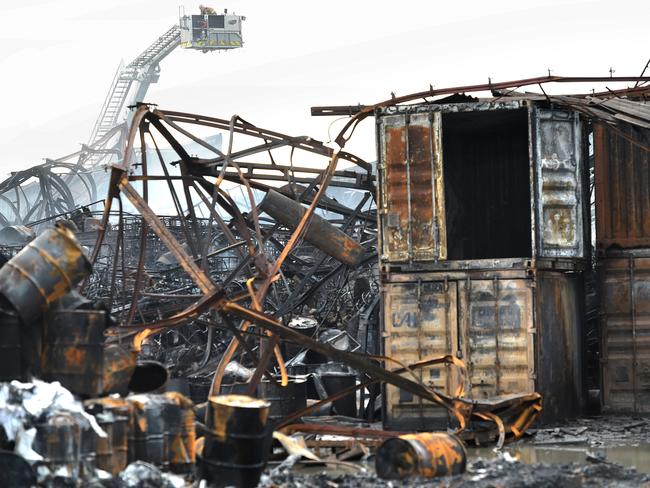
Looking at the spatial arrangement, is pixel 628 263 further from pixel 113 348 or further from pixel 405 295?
pixel 113 348

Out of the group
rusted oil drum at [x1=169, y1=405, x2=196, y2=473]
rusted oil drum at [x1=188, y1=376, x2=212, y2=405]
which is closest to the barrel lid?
rusted oil drum at [x1=169, y1=405, x2=196, y2=473]

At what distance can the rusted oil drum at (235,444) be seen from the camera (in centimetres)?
1055

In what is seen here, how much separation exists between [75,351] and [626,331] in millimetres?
9475

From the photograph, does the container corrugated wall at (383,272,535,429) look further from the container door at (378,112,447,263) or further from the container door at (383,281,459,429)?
the container door at (378,112,447,263)

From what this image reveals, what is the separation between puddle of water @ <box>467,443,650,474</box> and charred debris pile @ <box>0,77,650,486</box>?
373 mm

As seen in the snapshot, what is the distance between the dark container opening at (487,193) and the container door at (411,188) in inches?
117

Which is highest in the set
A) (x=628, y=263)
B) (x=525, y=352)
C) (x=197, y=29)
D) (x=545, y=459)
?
(x=197, y=29)

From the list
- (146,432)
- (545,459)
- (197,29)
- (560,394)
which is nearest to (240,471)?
(146,432)

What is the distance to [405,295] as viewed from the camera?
1622 cm

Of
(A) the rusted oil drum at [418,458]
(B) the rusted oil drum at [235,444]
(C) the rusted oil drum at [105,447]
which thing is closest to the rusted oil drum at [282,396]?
(A) the rusted oil drum at [418,458]

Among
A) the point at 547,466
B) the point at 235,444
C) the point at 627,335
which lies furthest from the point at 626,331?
the point at 235,444

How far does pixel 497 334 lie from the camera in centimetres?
1597

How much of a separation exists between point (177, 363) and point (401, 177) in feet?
25.1

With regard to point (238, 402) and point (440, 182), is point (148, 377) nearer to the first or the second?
point (238, 402)
